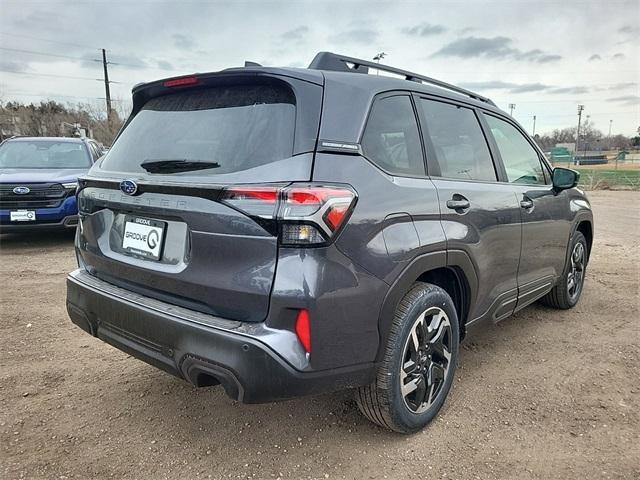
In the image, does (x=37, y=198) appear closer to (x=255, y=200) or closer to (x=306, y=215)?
(x=255, y=200)

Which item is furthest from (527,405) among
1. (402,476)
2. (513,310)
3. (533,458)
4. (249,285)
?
(249,285)

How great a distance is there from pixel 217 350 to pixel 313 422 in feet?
3.27

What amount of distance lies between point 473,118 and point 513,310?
1.39 metres

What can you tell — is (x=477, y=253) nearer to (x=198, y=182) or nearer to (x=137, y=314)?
(x=198, y=182)

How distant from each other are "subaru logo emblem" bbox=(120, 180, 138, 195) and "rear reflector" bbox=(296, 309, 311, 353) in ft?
3.30

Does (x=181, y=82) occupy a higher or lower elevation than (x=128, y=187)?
higher

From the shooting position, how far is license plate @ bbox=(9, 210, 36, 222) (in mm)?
6781

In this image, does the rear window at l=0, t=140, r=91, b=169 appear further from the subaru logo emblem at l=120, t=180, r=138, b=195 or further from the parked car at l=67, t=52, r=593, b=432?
the subaru logo emblem at l=120, t=180, r=138, b=195

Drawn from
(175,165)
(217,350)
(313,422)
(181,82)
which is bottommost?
(313,422)

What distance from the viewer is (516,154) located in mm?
3691

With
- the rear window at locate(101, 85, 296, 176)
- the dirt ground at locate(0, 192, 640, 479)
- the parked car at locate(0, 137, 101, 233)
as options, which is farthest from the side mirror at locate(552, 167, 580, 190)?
the parked car at locate(0, 137, 101, 233)

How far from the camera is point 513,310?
3514 mm

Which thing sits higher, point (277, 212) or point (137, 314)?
point (277, 212)

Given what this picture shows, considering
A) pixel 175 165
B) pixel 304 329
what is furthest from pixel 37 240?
pixel 304 329
